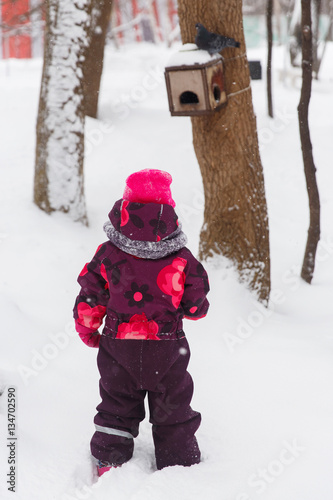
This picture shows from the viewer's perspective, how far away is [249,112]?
390cm

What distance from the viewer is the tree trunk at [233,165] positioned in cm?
372

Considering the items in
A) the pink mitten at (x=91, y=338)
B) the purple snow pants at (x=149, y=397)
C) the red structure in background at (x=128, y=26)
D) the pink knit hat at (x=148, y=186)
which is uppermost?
the red structure in background at (x=128, y=26)

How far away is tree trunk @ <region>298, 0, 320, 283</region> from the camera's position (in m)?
4.11

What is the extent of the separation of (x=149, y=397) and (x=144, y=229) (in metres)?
0.84

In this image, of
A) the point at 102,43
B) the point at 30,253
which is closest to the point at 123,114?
the point at 102,43

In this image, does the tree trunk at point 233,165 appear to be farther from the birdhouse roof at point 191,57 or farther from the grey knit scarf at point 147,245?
the grey knit scarf at point 147,245

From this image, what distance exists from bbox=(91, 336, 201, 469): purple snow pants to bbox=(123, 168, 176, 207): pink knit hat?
66cm

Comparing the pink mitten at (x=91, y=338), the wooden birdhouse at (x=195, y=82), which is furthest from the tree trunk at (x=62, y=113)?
the pink mitten at (x=91, y=338)

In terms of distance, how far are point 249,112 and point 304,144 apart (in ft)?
2.33

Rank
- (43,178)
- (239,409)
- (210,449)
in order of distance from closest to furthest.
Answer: (210,449) < (239,409) < (43,178)

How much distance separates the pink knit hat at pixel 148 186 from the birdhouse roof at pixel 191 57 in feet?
5.57

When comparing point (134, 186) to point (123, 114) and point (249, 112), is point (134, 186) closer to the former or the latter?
point (249, 112)

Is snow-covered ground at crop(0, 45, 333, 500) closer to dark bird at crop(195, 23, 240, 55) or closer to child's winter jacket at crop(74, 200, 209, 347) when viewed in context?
child's winter jacket at crop(74, 200, 209, 347)

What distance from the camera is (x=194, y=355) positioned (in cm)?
346
